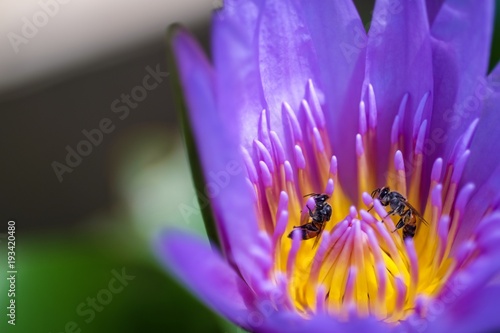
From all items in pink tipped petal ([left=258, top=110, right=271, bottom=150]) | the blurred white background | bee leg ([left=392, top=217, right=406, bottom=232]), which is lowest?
bee leg ([left=392, top=217, right=406, bottom=232])

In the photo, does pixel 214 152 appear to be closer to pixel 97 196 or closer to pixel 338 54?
pixel 338 54

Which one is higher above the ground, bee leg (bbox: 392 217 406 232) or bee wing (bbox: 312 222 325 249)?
bee wing (bbox: 312 222 325 249)

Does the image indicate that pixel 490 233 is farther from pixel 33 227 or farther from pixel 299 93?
pixel 33 227

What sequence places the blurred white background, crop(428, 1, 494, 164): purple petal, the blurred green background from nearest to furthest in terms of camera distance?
1. crop(428, 1, 494, 164): purple petal
2. the blurred green background
3. the blurred white background

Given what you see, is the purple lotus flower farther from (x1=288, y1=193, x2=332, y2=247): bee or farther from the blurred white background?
the blurred white background

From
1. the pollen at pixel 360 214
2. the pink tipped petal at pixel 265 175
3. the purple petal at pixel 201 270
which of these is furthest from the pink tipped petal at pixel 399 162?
the purple petal at pixel 201 270

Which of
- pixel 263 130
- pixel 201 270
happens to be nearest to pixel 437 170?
pixel 263 130

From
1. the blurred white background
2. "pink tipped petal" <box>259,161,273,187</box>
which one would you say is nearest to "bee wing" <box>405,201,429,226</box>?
"pink tipped petal" <box>259,161,273,187</box>

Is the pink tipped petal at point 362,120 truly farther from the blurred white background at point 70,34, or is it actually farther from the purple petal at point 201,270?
the blurred white background at point 70,34
